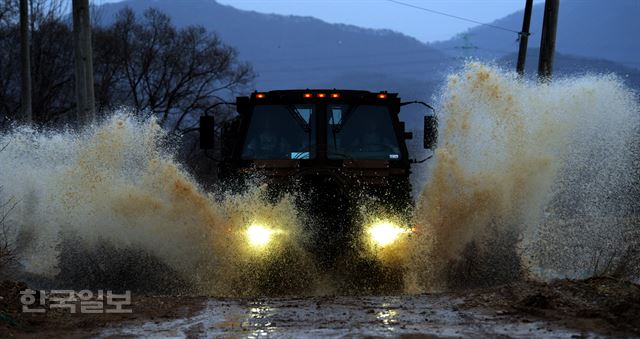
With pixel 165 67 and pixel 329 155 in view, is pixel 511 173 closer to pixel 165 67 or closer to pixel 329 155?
pixel 329 155

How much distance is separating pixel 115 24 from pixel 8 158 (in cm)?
3231

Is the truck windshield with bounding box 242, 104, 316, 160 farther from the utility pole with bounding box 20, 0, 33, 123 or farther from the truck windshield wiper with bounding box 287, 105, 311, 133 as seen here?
the utility pole with bounding box 20, 0, 33, 123

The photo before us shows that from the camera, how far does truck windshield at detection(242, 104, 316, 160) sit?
1156cm

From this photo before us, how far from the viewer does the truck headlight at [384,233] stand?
35.8 feet

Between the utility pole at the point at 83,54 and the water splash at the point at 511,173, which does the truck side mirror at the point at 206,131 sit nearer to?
the water splash at the point at 511,173

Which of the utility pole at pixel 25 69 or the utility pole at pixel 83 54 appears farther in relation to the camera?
the utility pole at pixel 25 69

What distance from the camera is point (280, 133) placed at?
11734 mm

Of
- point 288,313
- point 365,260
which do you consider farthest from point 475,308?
point 365,260

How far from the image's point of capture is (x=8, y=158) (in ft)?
52.4

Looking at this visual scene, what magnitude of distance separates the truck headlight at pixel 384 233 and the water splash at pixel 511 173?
0.28 metres

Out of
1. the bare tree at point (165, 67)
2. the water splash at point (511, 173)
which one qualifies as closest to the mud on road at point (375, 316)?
the water splash at point (511, 173)

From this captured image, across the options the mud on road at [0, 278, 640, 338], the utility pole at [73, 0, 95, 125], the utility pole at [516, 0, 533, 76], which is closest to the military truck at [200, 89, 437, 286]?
the mud on road at [0, 278, 640, 338]

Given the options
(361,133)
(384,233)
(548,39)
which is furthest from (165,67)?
(384,233)

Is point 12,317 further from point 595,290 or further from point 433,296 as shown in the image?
point 595,290
